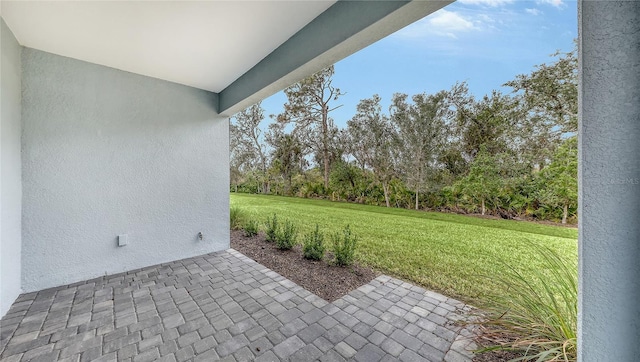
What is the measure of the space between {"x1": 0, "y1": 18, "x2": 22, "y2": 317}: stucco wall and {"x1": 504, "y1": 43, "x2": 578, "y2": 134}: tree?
34.1 ft

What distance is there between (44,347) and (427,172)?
10175 mm

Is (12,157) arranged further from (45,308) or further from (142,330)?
(142,330)

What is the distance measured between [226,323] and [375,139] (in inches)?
393

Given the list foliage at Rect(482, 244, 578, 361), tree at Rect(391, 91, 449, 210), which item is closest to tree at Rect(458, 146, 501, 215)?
tree at Rect(391, 91, 449, 210)

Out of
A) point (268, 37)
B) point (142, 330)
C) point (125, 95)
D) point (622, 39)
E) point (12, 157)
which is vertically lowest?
point (142, 330)

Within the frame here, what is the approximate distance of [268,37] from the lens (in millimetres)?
2510

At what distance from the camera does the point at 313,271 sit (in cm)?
350

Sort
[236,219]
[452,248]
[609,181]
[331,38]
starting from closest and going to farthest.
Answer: [609,181]
[331,38]
[452,248]
[236,219]

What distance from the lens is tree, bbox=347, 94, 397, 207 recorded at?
10461mm

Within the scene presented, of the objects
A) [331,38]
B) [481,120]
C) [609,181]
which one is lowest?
[609,181]

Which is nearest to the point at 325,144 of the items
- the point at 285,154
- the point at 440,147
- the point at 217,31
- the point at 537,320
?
the point at 285,154

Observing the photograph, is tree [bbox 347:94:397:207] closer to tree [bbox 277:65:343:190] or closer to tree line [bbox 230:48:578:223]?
tree line [bbox 230:48:578:223]

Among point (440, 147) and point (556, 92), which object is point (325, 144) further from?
point (556, 92)

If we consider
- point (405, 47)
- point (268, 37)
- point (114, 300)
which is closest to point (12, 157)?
point (114, 300)
